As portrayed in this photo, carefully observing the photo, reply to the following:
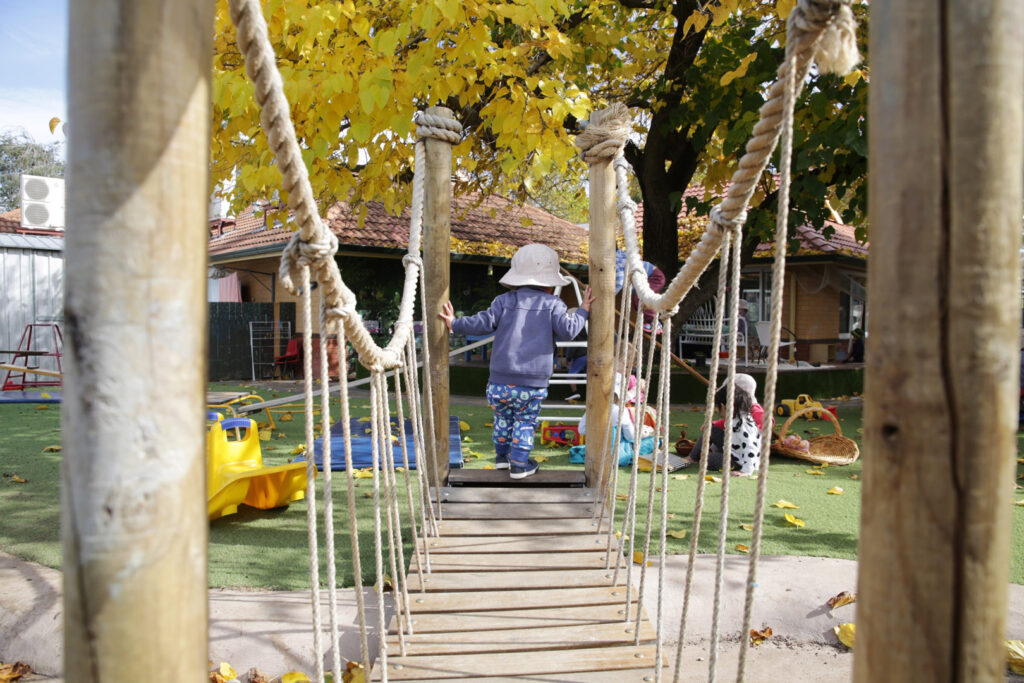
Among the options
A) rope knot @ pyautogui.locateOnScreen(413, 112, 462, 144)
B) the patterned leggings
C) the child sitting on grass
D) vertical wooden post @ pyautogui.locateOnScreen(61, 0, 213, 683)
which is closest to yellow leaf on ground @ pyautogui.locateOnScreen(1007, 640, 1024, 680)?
the patterned leggings

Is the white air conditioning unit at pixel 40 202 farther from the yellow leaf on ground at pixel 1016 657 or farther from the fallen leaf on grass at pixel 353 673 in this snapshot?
the yellow leaf on ground at pixel 1016 657

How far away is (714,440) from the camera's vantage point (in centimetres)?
565

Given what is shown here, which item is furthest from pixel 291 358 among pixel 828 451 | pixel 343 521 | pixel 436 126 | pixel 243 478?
pixel 436 126

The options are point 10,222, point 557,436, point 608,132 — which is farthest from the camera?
point 10,222

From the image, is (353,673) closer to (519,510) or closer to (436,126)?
(519,510)

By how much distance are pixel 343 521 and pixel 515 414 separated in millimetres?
1135

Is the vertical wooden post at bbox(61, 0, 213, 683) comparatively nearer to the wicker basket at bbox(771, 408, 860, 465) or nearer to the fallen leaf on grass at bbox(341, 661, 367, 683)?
the fallen leaf on grass at bbox(341, 661, 367, 683)

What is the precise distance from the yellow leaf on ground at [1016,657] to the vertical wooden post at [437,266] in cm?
234

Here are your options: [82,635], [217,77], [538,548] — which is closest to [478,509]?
[538,548]

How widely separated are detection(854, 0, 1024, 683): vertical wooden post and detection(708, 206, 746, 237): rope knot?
26.9 inches

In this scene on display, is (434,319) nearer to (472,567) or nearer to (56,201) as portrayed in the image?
(472,567)

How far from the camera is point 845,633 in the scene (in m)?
2.54

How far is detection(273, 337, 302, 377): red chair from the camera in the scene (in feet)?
42.6

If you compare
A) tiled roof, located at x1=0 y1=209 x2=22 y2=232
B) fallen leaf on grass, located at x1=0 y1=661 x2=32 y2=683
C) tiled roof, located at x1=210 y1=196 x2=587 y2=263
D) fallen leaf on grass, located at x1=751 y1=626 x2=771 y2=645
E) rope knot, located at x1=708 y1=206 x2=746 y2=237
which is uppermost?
tiled roof, located at x1=0 y1=209 x2=22 y2=232
